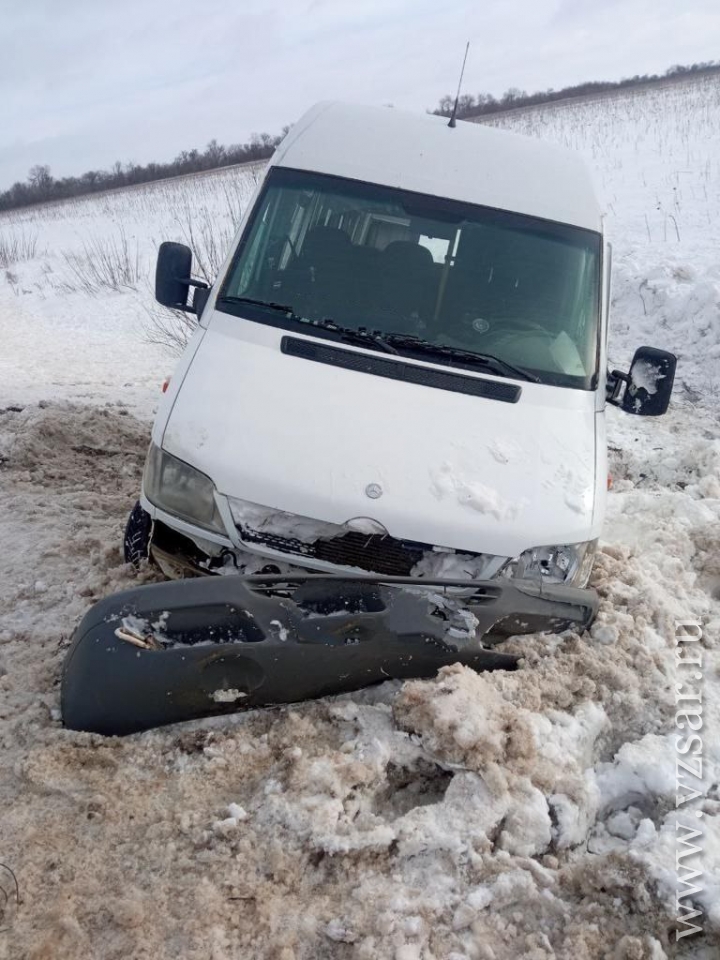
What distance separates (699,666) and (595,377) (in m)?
1.42

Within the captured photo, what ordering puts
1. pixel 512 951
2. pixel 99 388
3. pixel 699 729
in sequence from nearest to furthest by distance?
1. pixel 512 951
2. pixel 699 729
3. pixel 99 388

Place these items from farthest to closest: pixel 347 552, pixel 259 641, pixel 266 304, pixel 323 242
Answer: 1. pixel 323 242
2. pixel 266 304
3. pixel 347 552
4. pixel 259 641

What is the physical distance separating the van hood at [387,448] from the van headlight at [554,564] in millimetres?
59

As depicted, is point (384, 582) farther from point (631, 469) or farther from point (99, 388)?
point (99, 388)

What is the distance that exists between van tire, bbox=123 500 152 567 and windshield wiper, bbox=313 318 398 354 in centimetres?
121

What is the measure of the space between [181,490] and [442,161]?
8.05 ft

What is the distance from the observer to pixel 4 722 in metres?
2.72

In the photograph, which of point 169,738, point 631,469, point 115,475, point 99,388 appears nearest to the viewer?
point 169,738

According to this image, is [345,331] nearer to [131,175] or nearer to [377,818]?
Result: [377,818]

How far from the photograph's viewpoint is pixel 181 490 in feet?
9.64

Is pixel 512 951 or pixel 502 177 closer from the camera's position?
pixel 512 951

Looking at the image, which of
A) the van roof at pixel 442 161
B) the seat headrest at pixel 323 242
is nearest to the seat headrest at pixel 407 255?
the seat headrest at pixel 323 242

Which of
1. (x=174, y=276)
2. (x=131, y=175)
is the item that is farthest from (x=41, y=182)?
(x=174, y=276)

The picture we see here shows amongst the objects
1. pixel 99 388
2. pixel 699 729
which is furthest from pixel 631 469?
pixel 99 388
